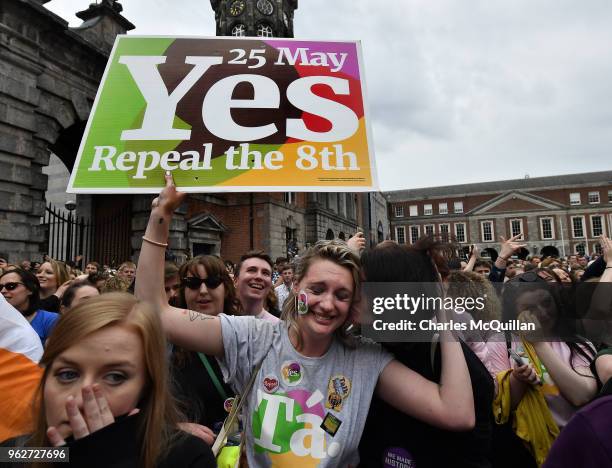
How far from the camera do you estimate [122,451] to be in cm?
108

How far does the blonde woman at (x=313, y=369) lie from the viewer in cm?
149

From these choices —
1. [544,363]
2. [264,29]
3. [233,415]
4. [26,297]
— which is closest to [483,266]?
[544,363]

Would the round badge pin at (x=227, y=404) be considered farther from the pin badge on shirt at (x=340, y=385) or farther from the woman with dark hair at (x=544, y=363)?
the woman with dark hair at (x=544, y=363)

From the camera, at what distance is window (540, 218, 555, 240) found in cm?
5328

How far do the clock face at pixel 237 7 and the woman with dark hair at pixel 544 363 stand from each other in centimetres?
2867

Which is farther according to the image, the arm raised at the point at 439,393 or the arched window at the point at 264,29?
the arched window at the point at 264,29

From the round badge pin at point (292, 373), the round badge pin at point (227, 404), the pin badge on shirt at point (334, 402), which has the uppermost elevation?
the round badge pin at point (292, 373)

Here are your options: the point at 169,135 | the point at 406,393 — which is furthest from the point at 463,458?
the point at 169,135

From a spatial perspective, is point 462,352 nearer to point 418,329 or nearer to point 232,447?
point 418,329

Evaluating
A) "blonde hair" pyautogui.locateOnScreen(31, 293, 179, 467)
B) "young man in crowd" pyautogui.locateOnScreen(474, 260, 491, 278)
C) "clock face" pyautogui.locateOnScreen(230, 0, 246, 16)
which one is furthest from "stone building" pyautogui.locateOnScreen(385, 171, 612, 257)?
"blonde hair" pyautogui.locateOnScreen(31, 293, 179, 467)

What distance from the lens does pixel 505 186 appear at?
6088 cm

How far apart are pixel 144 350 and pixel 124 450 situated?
0.95ft

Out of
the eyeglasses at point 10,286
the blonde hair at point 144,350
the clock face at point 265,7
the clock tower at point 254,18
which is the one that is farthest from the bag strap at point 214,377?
the clock face at point 265,7

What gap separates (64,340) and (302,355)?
34.5 inches
